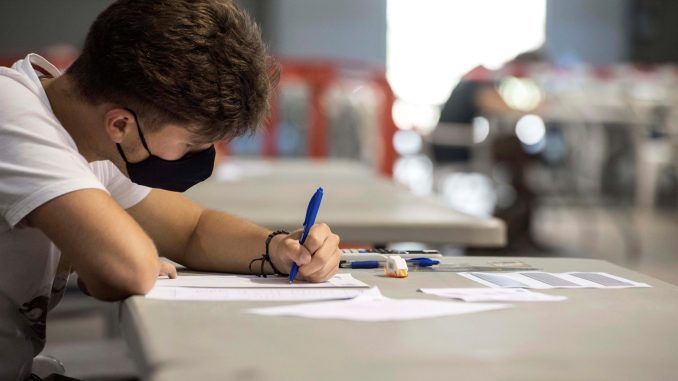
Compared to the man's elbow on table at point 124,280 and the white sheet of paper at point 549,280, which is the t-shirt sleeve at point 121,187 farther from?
the white sheet of paper at point 549,280

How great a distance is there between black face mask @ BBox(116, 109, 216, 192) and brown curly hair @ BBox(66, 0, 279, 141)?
3.5 inches

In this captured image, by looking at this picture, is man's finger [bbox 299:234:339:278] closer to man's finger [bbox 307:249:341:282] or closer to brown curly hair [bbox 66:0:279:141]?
man's finger [bbox 307:249:341:282]

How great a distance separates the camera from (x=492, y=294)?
1131 mm

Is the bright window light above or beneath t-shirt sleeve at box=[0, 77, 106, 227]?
above

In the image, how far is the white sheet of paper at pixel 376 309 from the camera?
3.23ft

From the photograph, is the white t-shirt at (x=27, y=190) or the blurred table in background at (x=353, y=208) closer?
the white t-shirt at (x=27, y=190)

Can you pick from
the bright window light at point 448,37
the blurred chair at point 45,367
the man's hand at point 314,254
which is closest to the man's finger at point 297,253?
the man's hand at point 314,254

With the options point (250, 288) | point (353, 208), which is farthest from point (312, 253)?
point (353, 208)

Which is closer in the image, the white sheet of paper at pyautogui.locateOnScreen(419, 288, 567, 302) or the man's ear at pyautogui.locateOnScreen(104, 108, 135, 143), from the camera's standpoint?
the white sheet of paper at pyautogui.locateOnScreen(419, 288, 567, 302)

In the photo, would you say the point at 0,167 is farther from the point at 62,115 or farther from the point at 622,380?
the point at 622,380

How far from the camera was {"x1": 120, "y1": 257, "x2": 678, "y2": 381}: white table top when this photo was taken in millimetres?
756

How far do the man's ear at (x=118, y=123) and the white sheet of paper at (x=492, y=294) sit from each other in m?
0.41

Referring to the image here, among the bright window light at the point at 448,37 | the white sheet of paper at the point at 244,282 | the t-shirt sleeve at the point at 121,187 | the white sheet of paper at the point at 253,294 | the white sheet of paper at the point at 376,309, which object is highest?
the bright window light at the point at 448,37

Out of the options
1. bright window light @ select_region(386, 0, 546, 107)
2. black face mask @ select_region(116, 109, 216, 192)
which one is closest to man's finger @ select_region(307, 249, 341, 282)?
black face mask @ select_region(116, 109, 216, 192)
